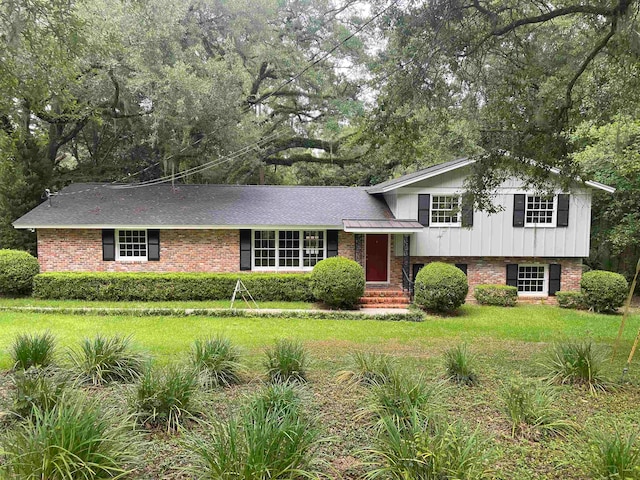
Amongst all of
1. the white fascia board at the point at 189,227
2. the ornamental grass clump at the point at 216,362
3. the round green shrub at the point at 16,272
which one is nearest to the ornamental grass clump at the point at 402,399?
the ornamental grass clump at the point at 216,362

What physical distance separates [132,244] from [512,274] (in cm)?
1423

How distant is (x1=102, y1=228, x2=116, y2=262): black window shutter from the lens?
14.9 metres

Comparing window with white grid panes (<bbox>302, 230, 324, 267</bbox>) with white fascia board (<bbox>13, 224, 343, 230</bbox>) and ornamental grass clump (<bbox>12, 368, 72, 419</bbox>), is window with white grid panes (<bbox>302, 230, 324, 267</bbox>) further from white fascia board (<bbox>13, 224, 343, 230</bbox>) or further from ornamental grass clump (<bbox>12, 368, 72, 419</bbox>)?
ornamental grass clump (<bbox>12, 368, 72, 419</bbox>)

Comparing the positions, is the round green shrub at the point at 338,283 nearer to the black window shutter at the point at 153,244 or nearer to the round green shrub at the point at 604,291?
the black window shutter at the point at 153,244

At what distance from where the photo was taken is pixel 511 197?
15.5 m

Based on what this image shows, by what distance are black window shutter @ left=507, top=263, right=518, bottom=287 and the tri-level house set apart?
0.04 metres

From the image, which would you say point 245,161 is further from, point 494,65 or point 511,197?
point 494,65

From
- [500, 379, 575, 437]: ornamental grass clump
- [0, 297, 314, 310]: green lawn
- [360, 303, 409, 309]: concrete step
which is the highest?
[500, 379, 575, 437]: ornamental grass clump

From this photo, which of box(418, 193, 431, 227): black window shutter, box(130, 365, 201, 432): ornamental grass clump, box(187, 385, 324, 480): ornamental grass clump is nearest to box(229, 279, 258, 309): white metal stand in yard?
box(418, 193, 431, 227): black window shutter

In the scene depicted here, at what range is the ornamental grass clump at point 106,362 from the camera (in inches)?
208

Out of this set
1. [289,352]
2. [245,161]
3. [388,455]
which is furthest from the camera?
[245,161]

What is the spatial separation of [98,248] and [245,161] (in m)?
8.50

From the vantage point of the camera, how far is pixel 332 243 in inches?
612

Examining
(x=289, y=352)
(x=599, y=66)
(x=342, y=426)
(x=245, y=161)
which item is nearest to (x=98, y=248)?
(x=245, y=161)
